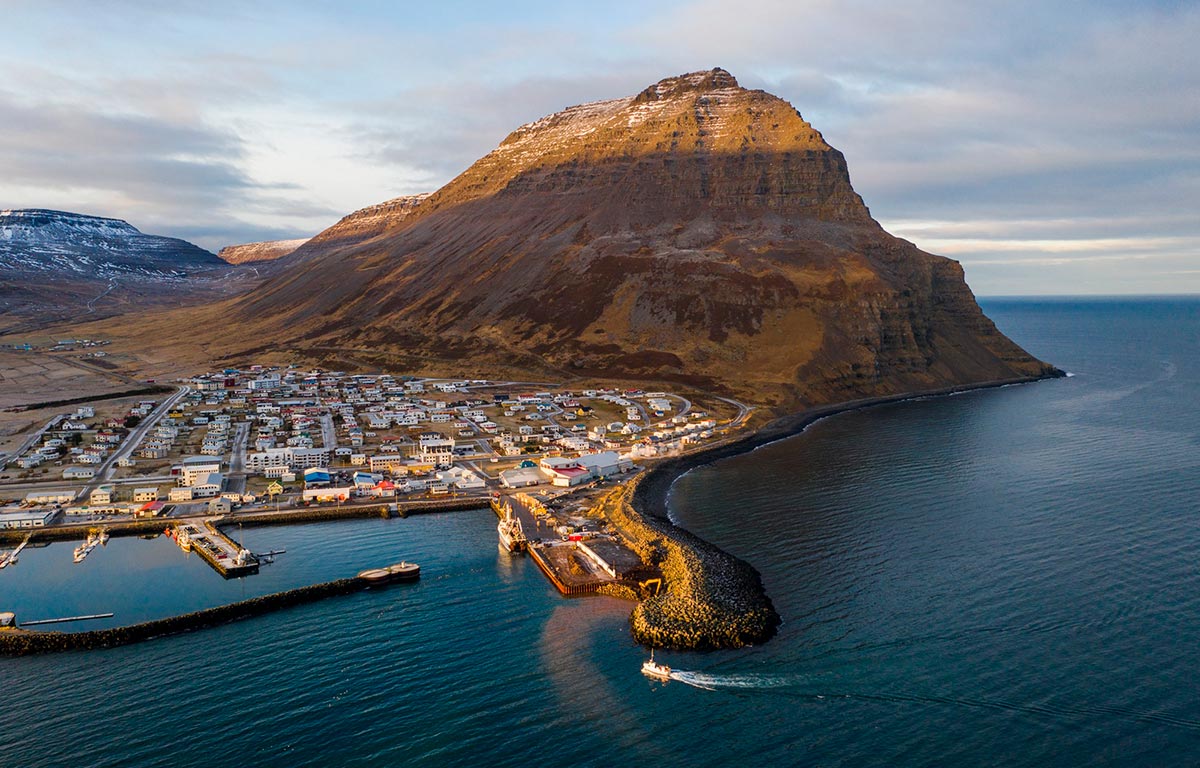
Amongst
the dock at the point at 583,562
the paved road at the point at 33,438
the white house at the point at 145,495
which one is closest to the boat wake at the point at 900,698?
the dock at the point at 583,562

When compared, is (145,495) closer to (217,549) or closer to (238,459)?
(238,459)

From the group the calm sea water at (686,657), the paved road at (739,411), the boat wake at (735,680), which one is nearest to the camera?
the calm sea water at (686,657)

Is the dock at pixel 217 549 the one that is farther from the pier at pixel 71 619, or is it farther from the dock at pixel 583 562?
the dock at pixel 583 562

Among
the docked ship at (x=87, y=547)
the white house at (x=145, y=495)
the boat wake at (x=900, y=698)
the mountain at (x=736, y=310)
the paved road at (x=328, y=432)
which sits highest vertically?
the mountain at (x=736, y=310)

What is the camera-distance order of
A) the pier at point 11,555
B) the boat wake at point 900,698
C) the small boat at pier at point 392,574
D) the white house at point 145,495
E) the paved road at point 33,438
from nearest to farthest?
the boat wake at point 900,698 < the small boat at pier at point 392,574 < the pier at point 11,555 < the white house at point 145,495 < the paved road at point 33,438

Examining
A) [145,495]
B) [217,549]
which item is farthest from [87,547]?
[145,495]

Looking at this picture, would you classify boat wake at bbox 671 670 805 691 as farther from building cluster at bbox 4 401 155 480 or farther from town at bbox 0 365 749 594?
building cluster at bbox 4 401 155 480
